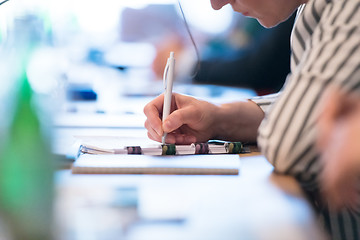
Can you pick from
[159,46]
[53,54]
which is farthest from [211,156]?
[159,46]

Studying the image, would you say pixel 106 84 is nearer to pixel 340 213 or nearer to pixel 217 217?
pixel 340 213

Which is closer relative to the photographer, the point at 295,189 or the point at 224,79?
the point at 295,189

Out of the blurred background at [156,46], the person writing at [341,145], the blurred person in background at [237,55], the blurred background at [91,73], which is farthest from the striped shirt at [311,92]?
the blurred person in background at [237,55]

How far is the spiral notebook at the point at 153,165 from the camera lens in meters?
0.86

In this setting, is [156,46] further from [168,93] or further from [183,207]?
[183,207]

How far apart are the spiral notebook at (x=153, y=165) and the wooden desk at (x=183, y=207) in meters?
0.02

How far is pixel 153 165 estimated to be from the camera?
2.88 ft

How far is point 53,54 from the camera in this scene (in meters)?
0.64

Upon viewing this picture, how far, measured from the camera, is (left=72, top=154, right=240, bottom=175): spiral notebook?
86 centimetres

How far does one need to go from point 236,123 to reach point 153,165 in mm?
375

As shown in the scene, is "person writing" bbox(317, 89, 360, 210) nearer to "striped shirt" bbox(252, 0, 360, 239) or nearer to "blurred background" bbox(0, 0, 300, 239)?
"blurred background" bbox(0, 0, 300, 239)

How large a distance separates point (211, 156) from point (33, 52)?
1.58 ft

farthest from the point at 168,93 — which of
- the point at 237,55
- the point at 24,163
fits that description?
the point at 237,55

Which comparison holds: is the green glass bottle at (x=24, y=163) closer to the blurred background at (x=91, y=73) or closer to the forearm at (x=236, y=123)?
the blurred background at (x=91, y=73)
